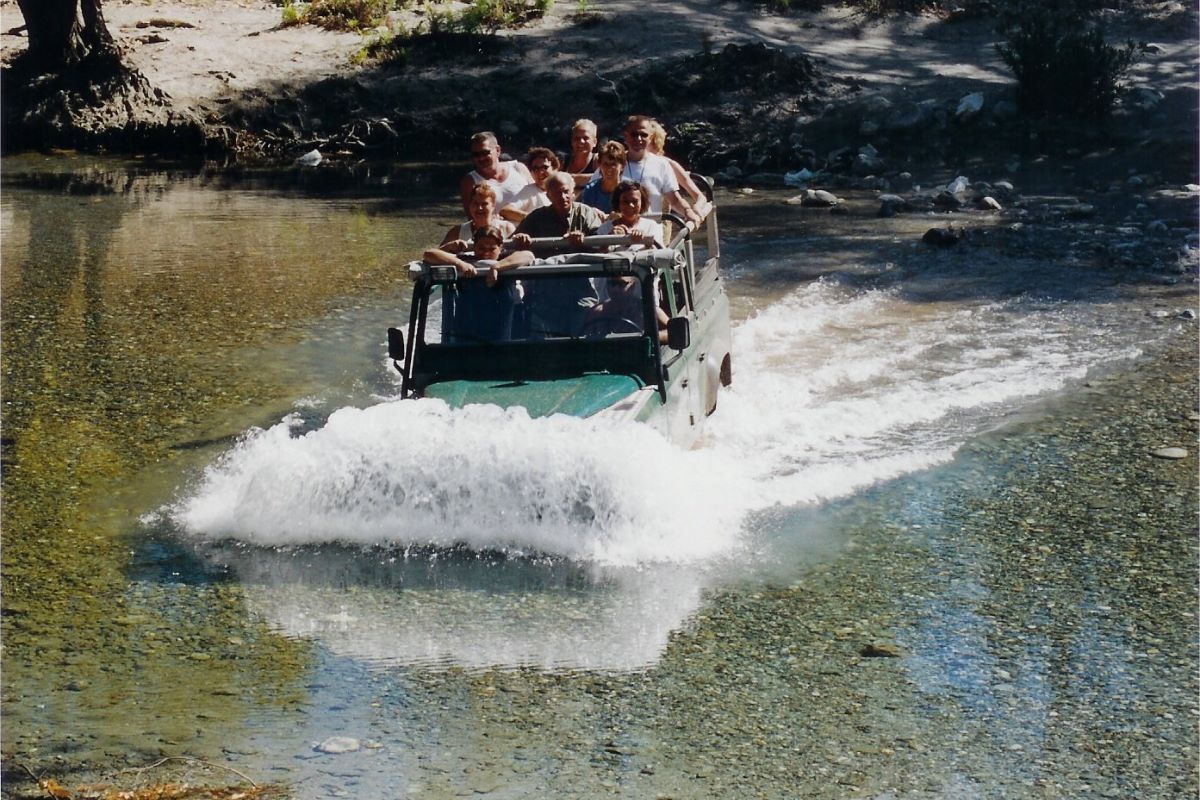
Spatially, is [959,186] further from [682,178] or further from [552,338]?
[552,338]

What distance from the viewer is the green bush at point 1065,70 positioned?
25.3 meters

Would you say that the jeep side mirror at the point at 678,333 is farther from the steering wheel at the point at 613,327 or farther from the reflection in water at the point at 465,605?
the reflection in water at the point at 465,605

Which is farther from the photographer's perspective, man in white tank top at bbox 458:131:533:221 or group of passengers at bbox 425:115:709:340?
man in white tank top at bbox 458:131:533:221

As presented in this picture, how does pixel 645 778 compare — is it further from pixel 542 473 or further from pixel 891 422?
pixel 891 422


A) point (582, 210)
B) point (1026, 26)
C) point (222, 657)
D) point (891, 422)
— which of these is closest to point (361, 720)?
point (222, 657)

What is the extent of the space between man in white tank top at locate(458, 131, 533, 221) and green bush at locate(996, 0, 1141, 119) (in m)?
15.7

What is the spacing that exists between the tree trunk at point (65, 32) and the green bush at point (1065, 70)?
16207mm

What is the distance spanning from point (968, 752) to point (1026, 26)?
866 inches

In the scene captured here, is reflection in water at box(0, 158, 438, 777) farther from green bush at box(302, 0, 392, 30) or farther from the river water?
green bush at box(302, 0, 392, 30)

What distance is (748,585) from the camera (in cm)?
851

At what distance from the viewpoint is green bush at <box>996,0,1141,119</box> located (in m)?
25.3

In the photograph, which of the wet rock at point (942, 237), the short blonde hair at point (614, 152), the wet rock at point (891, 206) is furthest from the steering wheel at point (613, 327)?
the wet rock at point (891, 206)

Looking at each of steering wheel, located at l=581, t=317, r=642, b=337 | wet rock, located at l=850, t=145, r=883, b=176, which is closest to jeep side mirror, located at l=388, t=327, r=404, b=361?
steering wheel, located at l=581, t=317, r=642, b=337

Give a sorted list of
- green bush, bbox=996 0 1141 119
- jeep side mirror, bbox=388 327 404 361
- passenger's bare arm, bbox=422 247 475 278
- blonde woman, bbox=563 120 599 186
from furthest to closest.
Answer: green bush, bbox=996 0 1141 119, blonde woman, bbox=563 120 599 186, passenger's bare arm, bbox=422 247 475 278, jeep side mirror, bbox=388 327 404 361
